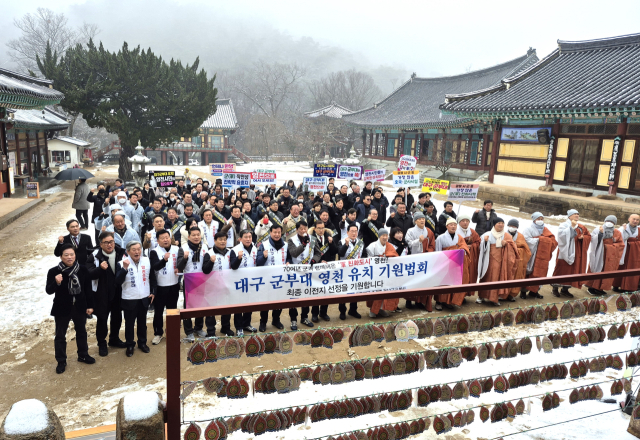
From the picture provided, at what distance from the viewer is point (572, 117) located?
17.9 metres

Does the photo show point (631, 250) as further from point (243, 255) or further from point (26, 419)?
point (26, 419)

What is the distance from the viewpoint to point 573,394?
160 inches

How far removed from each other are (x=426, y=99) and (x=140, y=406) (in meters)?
38.8

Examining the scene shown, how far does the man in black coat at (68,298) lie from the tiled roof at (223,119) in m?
45.0

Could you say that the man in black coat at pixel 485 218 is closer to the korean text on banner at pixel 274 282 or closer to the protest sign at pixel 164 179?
the korean text on banner at pixel 274 282

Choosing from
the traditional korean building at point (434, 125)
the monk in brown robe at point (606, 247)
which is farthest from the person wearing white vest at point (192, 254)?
the traditional korean building at point (434, 125)

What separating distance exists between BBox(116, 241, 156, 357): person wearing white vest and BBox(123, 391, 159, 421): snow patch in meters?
3.36

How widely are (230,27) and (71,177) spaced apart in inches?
7058

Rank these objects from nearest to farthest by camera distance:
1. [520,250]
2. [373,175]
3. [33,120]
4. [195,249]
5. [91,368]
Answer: [91,368] < [195,249] < [520,250] < [373,175] < [33,120]

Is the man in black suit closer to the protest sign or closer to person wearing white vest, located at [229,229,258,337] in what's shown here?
person wearing white vest, located at [229,229,258,337]

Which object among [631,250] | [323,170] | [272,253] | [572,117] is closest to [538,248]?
[631,250]

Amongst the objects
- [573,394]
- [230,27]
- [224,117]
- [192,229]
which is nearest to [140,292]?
[192,229]

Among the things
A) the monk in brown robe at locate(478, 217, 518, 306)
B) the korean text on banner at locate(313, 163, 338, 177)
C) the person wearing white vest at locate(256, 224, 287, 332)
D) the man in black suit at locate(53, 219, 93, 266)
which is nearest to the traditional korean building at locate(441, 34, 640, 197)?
the korean text on banner at locate(313, 163, 338, 177)

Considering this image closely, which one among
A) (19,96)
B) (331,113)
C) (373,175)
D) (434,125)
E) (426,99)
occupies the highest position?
(426,99)
